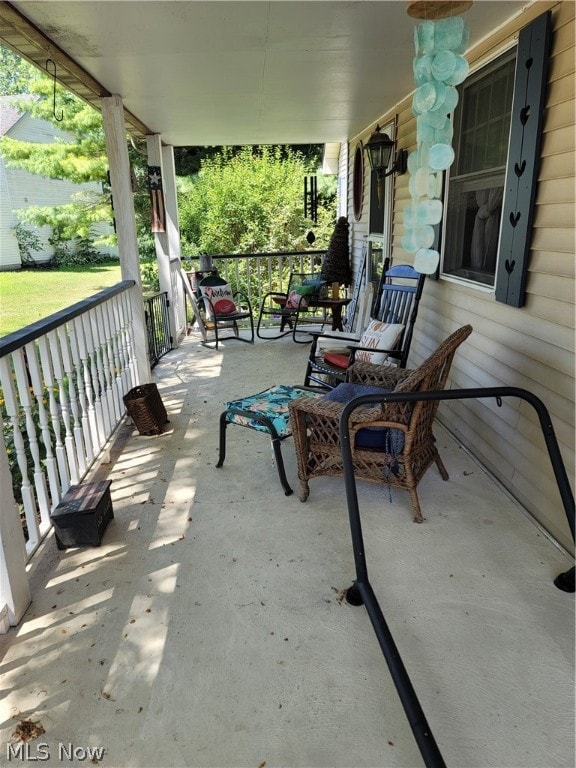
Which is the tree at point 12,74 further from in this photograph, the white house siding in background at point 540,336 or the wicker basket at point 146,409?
the white house siding in background at point 540,336

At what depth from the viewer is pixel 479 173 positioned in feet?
10.3

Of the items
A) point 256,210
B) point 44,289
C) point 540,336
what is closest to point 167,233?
point 540,336

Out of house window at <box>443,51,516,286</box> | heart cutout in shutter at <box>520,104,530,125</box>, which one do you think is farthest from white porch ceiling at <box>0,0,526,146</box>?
heart cutout in shutter at <box>520,104,530,125</box>

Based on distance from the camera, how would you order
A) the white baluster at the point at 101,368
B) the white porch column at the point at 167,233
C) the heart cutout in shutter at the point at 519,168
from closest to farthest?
the heart cutout in shutter at the point at 519,168, the white baluster at the point at 101,368, the white porch column at the point at 167,233

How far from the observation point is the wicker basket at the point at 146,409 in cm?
349

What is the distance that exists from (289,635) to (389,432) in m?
1.07

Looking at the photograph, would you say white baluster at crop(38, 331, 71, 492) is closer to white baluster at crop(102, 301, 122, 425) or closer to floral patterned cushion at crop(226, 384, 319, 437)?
white baluster at crop(102, 301, 122, 425)

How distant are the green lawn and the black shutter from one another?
7791mm

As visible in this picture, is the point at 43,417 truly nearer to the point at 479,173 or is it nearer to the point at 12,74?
the point at 479,173

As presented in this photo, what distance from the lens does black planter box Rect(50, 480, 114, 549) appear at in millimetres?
2297

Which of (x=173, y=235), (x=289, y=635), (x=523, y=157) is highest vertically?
(x=523, y=157)

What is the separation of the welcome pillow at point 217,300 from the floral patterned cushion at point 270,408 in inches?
130

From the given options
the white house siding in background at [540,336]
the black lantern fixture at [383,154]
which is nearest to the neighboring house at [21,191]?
the black lantern fixture at [383,154]

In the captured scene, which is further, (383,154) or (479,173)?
(383,154)
